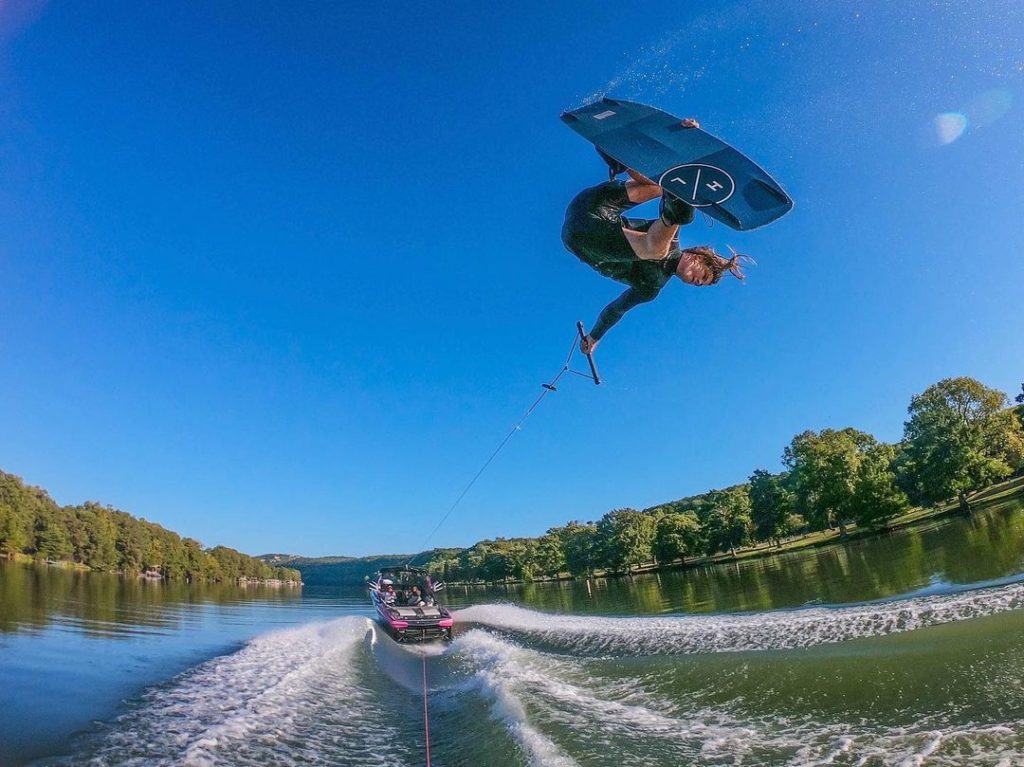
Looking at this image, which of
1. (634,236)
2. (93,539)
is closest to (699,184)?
(634,236)

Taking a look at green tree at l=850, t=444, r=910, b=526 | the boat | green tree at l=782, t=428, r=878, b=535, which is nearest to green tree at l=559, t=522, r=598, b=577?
green tree at l=782, t=428, r=878, b=535

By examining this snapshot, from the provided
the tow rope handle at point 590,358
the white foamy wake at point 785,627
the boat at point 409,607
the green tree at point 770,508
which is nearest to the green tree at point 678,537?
the green tree at point 770,508

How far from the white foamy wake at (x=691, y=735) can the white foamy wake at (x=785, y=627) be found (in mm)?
3012

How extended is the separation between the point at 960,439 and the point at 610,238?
6024cm

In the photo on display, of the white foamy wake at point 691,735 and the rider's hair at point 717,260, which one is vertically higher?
the rider's hair at point 717,260

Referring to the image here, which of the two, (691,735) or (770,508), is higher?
(691,735)

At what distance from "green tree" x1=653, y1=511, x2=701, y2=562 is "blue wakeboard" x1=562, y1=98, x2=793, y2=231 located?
8164cm

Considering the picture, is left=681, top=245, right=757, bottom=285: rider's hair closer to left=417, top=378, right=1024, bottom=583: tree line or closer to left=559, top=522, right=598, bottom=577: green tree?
left=417, top=378, right=1024, bottom=583: tree line

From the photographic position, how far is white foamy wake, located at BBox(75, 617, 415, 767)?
24.1ft

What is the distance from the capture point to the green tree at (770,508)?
74000 millimetres

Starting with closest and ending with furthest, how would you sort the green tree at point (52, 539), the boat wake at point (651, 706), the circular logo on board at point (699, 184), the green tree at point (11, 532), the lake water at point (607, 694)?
the circular logo on board at point (699, 184), the boat wake at point (651, 706), the lake water at point (607, 694), the green tree at point (11, 532), the green tree at point (52, 539)

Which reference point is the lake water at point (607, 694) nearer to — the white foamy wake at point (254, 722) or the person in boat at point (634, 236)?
the white foamy wake at point (254, 722)

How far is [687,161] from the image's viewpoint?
13.7 ft

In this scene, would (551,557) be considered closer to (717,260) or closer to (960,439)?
(960,439)
